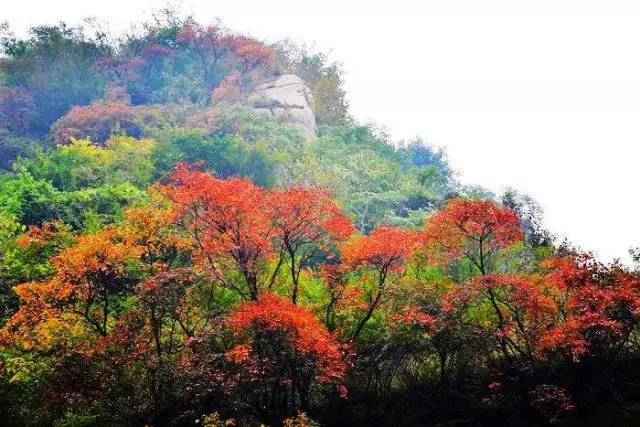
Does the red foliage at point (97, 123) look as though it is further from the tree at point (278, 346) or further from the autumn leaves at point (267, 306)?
the tree at point (278, 346)

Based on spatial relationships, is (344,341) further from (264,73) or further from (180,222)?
(264,73)

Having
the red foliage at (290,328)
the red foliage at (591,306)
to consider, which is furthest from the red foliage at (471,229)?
the red foliage at (290,328)

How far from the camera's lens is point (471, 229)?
14805 mm

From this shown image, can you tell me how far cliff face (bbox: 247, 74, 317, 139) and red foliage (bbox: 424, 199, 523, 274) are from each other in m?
23.4

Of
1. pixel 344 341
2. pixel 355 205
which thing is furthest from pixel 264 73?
pixel 344 341

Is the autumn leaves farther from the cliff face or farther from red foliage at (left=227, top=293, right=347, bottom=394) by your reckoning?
the cliff face

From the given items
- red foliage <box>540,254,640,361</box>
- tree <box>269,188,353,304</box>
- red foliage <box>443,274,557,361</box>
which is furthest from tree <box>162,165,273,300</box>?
red foliage <box>540,254,640,361</box>

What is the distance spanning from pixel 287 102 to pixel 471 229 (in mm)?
27151

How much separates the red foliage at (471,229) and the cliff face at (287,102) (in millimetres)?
23372

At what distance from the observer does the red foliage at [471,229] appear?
570 inches

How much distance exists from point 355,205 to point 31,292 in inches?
760

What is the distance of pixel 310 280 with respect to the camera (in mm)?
17734

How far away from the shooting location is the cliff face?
3878cm

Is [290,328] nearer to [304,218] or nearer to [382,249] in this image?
[304,218]
